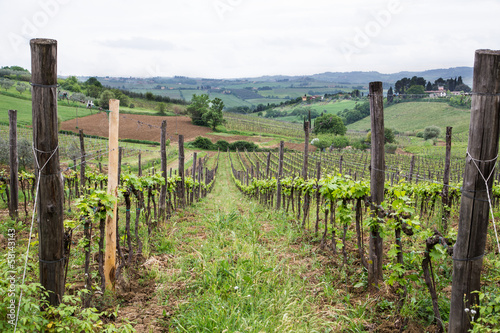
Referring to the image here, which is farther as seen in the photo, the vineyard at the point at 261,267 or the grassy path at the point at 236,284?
the grassy path at the point at 236,284

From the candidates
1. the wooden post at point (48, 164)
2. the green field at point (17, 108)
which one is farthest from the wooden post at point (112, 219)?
the green field at point (17, 108)

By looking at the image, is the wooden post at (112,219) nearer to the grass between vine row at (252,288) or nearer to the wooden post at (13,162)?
the grass between vine row at (252,288)

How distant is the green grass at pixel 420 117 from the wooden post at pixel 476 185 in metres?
87.4

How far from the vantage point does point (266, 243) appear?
649 cm

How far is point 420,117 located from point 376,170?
107m

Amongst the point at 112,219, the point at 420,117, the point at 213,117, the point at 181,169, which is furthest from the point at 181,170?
the point at 420,117

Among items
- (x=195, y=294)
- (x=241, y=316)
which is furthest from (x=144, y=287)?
(x=241, y=316)

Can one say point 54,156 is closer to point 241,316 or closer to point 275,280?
point 241,316

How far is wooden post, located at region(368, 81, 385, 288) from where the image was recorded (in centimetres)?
429

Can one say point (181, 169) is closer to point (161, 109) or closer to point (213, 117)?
point (213, 117)

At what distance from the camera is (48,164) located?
305 cm

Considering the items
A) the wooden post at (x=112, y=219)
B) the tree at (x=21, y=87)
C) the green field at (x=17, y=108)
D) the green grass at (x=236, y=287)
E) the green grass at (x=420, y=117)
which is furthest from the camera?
the green grass at (x=420, y=117)

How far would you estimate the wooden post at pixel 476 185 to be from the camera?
8.78 ft

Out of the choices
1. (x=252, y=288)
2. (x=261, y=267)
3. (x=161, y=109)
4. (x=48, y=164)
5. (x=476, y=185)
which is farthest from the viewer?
(x=161, y=109)
